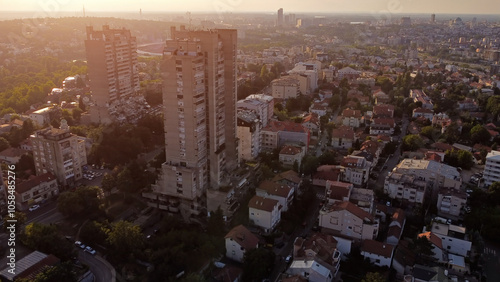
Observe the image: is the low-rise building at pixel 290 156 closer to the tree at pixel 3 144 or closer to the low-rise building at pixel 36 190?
the low-rise building at pixel 36 190

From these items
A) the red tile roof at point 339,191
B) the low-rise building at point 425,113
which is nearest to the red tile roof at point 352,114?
the low-rise building at point 425,113

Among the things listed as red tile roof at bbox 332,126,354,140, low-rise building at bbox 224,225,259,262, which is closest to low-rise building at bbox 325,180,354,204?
low-rise building at bbox 224,225,259,262

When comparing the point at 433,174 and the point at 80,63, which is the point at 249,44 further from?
the point at 433,174

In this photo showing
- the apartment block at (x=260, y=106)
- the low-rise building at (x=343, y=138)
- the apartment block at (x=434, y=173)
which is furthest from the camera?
the apartment block at (x=260, y=106)

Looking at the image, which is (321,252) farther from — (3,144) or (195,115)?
(3,144)

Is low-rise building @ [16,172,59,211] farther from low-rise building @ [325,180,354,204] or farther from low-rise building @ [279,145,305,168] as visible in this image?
low-rise building @ [325,180,354,204]
